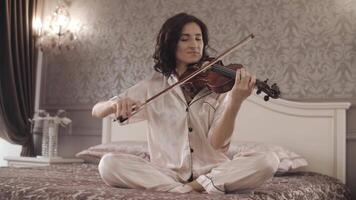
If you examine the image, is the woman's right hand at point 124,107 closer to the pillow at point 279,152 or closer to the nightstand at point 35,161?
the pillow at point 279,152

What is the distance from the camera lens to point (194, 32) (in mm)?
1862

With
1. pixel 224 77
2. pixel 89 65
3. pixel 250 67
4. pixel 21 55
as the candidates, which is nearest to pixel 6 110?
pixel 21 55

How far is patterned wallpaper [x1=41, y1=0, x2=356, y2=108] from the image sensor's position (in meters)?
2.87

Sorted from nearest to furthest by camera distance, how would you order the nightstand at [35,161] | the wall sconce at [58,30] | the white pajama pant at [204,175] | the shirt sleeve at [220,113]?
the white pajama pant at [204,175], the shirt sleeve at [220,113], the nightstand at [35,161], the wall sconce at [58,30]

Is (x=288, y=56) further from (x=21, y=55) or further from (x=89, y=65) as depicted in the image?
(x=21, y=55)

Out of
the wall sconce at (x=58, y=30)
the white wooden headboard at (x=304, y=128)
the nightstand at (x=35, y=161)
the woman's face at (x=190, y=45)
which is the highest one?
the wall sconce at (x=58, y=30)

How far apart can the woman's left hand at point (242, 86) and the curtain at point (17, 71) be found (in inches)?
91.8

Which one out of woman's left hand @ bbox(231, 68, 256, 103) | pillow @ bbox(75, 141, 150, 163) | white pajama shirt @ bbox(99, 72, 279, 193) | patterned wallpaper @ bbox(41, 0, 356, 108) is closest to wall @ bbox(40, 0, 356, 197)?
patterned wallpaper @ bbox(41, 0, 356, 108)

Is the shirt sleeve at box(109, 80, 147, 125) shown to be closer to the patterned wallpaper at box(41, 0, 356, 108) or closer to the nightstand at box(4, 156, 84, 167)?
the patterned wallpaper at box(41, 0, 356, 108)

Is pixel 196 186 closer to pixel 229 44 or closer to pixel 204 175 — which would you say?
pixel 204 175

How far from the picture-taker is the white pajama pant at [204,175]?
153 cm

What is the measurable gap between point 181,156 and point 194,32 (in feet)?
1.55

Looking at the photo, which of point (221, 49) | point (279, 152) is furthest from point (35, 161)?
point (279, 152)

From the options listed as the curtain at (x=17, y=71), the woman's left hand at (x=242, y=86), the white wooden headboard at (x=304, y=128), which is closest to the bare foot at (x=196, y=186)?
the woman's left hand at (x=242, y=86)
